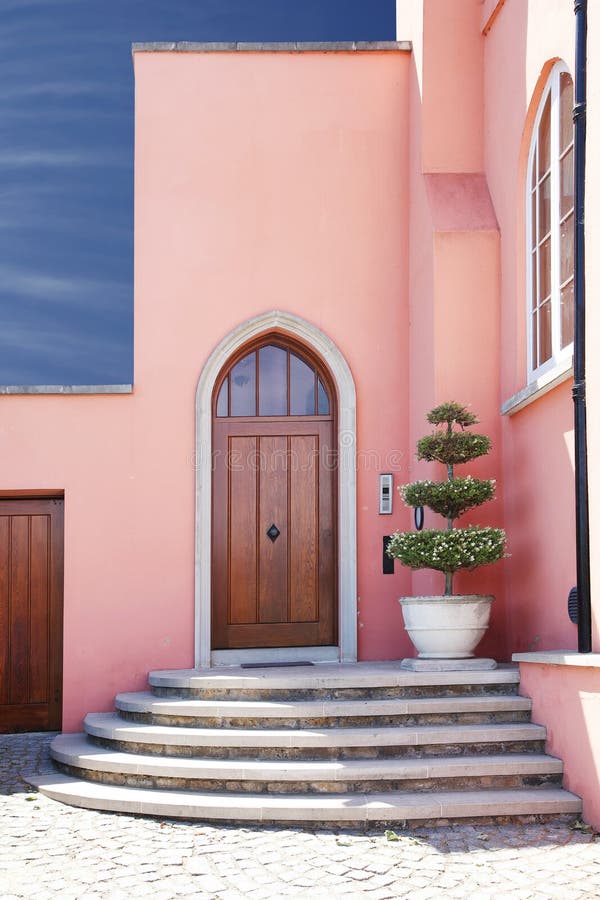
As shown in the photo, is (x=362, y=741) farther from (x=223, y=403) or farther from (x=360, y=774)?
(x=223, y=403)

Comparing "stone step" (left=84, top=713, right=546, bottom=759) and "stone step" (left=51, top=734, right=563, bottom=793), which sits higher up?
"stone step" (left=84, top=713, right=546, bottom=759)

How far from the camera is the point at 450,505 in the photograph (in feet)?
24.3

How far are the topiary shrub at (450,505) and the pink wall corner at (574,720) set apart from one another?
93cm

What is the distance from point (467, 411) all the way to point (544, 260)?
1303 mm

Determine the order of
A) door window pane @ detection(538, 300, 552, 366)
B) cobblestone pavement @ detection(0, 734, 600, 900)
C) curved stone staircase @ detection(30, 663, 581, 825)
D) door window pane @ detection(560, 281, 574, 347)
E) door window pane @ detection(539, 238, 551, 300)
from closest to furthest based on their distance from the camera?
cobblestone pavement @ detection(0, 734, 600, 900), curved stone staircase @ detection(30, 663, 581, 825), door window pane @ detection(560, 281, 574, 347), door window pane @ detection(538, 300, 552, 366), door window pane @ detection(539, 238, 551, 300)

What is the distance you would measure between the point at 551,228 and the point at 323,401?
2.74 metres

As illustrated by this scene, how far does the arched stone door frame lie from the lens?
28.5ft

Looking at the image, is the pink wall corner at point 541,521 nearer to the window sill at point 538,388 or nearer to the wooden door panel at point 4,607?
the window sill at point 538,388

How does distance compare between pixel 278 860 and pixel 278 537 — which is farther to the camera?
pixel 278 537

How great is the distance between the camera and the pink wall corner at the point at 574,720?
5.62 m

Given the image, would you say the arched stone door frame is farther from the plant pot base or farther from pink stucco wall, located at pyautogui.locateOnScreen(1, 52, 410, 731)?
the plant pot base

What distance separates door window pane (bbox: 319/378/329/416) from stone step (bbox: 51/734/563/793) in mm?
3643

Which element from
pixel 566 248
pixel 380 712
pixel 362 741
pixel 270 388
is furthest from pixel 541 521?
pixel 270 388

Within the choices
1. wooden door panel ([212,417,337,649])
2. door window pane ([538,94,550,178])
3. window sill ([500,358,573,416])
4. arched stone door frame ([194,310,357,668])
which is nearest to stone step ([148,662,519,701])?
arched stone door frame ([194,310,357,668])
